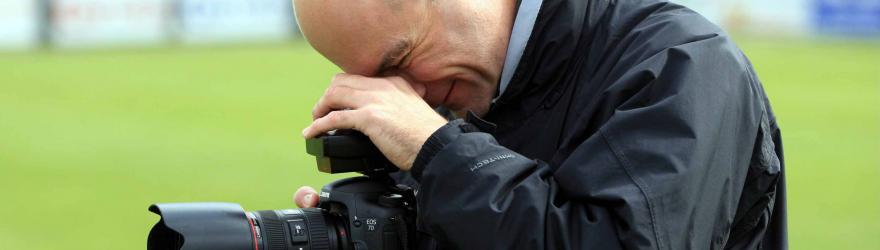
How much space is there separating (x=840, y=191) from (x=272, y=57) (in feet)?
35.9

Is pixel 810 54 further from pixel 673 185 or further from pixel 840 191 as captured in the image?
pixel 673 185

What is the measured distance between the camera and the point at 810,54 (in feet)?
57.4

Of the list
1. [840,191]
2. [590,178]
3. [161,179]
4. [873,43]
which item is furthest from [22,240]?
[873,43]

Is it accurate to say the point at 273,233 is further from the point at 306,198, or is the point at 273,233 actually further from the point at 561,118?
the point at 561,118

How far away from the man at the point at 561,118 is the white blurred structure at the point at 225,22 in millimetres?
19055

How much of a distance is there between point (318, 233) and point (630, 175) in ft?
2.01

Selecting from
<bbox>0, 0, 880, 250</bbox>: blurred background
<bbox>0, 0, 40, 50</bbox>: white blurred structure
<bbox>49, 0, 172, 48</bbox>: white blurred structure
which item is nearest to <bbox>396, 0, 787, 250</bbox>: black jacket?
<bbox>0, 0, 880, 250</bbox>: blurred background

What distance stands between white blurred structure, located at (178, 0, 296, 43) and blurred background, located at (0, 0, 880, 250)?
0.07 ft

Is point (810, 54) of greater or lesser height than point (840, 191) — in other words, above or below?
below

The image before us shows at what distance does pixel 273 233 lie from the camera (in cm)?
233

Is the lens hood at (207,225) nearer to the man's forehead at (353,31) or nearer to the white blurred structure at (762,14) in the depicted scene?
the man's forehead at (353,31)

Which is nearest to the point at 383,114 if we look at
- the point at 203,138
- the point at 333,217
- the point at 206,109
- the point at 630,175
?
the point at 333,217

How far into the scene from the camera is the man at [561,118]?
2.05 meters

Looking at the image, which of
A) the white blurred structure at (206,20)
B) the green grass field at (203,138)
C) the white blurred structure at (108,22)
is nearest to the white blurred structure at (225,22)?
the white blurred structure at (206,20)
